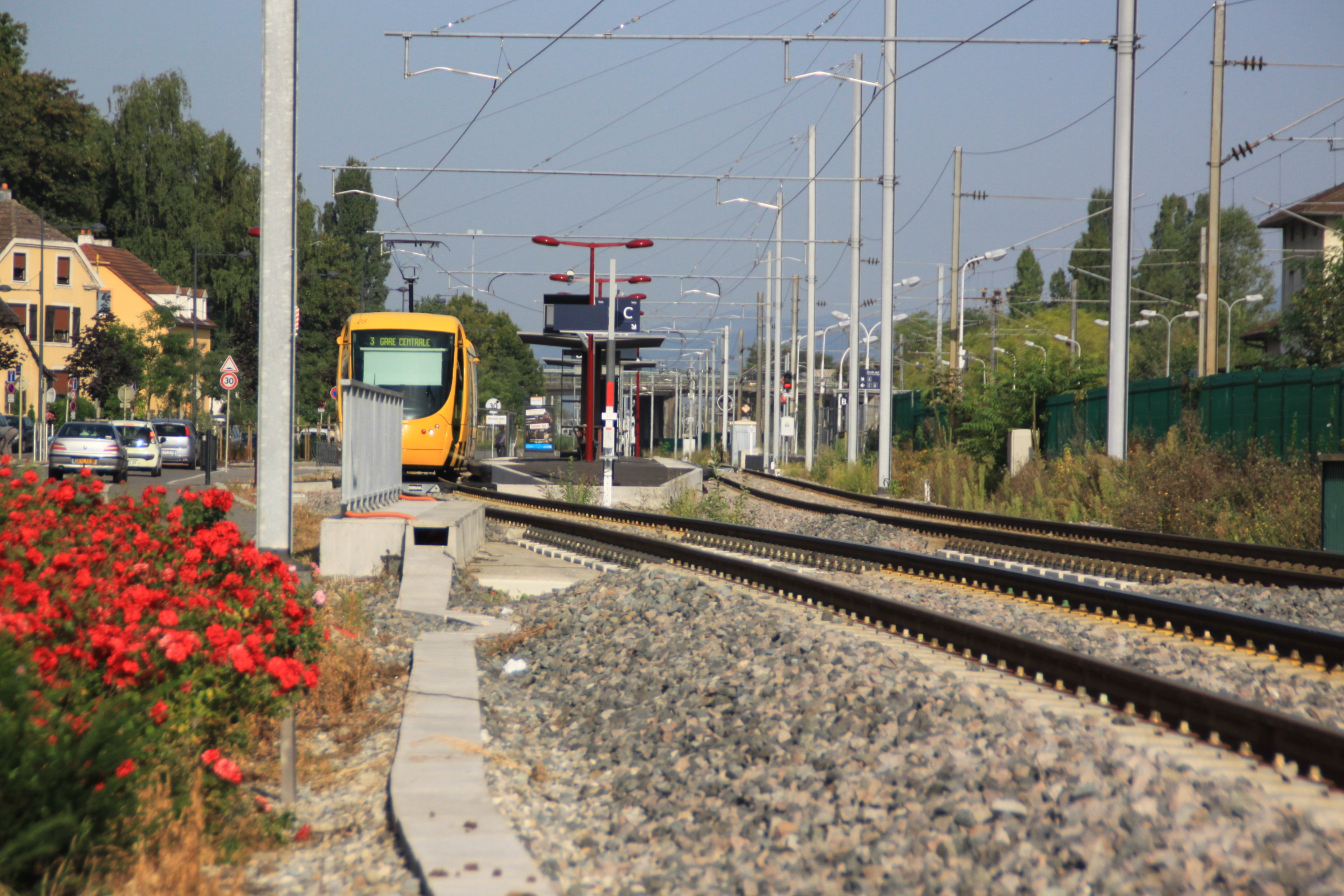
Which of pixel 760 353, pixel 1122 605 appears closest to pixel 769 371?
pixel 760 353

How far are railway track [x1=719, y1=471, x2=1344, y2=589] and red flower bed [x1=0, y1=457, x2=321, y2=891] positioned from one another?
9.08 meters

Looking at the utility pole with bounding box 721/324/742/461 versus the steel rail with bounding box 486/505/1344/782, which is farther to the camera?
the utility pole with bounding box 721/324/742/461

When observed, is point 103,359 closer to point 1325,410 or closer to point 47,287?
point 47,287

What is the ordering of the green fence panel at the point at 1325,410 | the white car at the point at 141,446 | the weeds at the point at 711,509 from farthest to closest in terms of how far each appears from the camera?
the white car at the point at 141,446, the weeds at the point at 711,509, the green fence panel at the point at 1325,410

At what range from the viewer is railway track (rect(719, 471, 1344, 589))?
1259 cm

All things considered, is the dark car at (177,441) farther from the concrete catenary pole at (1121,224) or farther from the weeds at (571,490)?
the concrete catenary pole at (1121,224)

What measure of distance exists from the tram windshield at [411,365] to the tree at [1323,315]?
22.9 meters

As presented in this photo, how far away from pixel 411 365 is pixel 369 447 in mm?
13202

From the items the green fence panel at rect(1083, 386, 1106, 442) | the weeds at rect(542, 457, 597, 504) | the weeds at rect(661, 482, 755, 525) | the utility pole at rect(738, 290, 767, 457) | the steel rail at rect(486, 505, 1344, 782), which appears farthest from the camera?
the utility pole at rect(738, 290, 767, 457)

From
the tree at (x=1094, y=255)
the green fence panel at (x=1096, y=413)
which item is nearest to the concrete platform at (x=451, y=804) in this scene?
the green fence panel at (x=1096, y=413)

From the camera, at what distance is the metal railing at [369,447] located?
1312cm

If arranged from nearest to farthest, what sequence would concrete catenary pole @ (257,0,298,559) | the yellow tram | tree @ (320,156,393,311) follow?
concrete catenary pole @ (257,0,298,559) < the yellow tram < tree @ (320,156,393,311)

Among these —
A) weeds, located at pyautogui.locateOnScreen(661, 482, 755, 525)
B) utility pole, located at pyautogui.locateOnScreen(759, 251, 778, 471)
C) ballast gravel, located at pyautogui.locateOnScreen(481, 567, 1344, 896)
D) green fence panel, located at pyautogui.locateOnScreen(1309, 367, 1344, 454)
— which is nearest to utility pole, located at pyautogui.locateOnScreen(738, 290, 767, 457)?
utility pole, located at pyautogui.locateOnScreen(759, 251, 778, 471)

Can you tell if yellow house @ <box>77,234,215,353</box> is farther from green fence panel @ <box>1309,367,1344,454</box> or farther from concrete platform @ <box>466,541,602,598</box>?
green fence panel @ <box>1309,367,1344,454</box>
